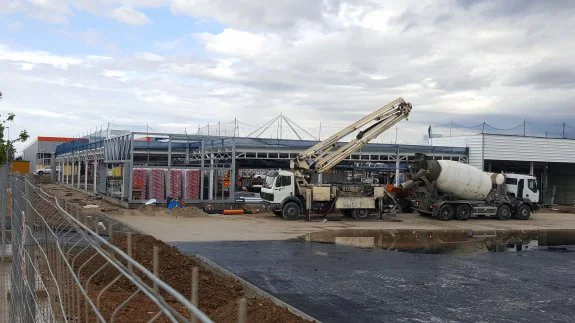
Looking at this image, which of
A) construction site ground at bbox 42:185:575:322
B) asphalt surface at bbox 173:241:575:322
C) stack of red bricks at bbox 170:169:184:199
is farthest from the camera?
stack of red bricks at bbox 170:169:184:199

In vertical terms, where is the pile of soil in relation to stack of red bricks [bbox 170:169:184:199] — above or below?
below

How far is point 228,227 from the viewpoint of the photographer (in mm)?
25438

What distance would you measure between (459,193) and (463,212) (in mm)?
1134

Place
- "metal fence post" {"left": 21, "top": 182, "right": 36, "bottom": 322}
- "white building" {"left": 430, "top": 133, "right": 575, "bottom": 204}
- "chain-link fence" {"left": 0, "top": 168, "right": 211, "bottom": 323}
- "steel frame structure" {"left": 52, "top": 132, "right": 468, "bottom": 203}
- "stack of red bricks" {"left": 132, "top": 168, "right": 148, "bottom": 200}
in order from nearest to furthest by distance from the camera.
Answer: "chain-link fence" {"left": 0, "top": 168, "right": 211, "bottom": 323} < "metal fence post" {"left": 21, "top": 182, "right": 36, "bottom": 322} < "stack of red bricks" {"left": 132, "top": 168, "right": 148, "bottom": 200} < "steel frame structure" {"left": 52, "top": 132, "right": 468, "bottom": 203} < "white building" {"left": 430, "top": 133, "right": 575, "bottom": 204}

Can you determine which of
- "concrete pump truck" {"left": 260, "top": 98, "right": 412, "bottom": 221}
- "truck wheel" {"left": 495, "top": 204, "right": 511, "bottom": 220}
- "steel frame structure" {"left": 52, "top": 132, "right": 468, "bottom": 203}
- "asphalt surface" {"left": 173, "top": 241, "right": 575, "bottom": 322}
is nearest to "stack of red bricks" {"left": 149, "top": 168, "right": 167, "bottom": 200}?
"steel frame structure" {"left": 52, "top": 132, "right": 468, "bottom": 203}

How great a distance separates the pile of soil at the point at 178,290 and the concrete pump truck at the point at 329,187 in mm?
16748

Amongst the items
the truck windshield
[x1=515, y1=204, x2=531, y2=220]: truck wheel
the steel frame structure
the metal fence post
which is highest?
the steel frame structure

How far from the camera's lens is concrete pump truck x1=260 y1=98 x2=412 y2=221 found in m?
30.0

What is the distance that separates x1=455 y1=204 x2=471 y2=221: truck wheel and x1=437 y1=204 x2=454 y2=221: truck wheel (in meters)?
0.45

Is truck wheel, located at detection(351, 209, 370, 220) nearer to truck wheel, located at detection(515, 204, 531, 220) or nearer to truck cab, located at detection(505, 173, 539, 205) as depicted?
truck wheel, located at detection(515, 204, 531, 220)

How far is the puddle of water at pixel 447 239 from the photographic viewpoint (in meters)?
21.1

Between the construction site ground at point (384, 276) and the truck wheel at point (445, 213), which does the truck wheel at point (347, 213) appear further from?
the construction site ground at point (384, 276)

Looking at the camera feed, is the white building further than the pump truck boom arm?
Yes

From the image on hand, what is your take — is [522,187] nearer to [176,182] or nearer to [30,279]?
[176,182]
